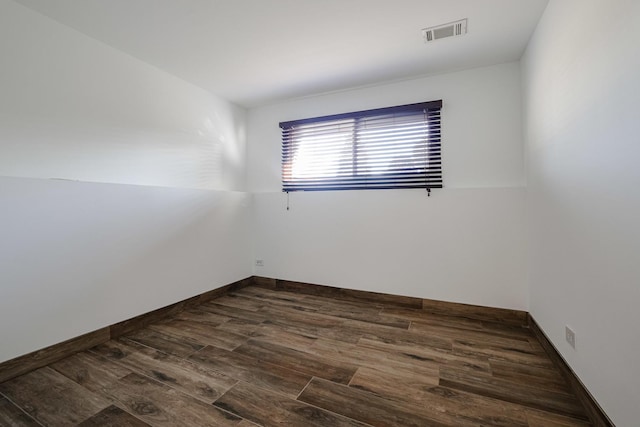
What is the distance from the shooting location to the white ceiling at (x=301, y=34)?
1968 mm

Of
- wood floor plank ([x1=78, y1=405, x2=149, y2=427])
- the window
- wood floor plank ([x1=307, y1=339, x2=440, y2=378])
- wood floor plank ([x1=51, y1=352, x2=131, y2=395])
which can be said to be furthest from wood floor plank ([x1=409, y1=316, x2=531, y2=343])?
wood floor plank ([x1=51, y1=352, x2=131, y2=395])

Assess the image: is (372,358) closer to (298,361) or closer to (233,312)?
(298,361)

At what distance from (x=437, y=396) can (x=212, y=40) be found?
3.15 metres

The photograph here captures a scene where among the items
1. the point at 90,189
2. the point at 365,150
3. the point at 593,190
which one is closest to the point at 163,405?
the point at 90,189

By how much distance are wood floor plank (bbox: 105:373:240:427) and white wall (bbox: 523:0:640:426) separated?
1.81 metres

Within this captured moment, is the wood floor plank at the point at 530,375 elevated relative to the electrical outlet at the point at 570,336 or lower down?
lower down

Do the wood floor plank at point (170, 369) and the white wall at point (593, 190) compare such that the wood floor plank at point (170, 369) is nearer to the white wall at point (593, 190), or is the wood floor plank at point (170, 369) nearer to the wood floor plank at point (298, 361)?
the wood floor plank at point (298, 361)

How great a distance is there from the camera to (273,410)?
1444 millimetres

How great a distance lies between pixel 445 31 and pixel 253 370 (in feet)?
9.84

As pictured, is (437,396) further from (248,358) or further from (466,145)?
(466,145)

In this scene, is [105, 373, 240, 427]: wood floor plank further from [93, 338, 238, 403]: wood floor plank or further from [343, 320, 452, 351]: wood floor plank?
[343, 320, 452, 351]: wood floor plank

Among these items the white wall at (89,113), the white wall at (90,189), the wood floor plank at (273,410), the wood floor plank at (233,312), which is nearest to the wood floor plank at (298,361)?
the wood floor plank at (273,410)

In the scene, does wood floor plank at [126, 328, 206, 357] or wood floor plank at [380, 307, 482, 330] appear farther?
wood floor plank at [380, 307, 482, 330]

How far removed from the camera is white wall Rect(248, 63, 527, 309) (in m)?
2.64
